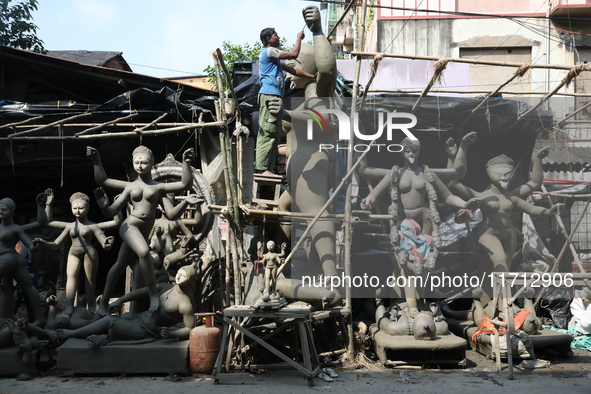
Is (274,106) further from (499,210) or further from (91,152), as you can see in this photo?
(499,210)

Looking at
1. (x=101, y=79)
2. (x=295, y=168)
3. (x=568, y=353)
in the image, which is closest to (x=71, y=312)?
(x=295, y=168)

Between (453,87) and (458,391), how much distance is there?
33.2 feet

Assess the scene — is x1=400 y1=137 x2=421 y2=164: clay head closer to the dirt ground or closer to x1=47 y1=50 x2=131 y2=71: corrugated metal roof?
the dirt ground

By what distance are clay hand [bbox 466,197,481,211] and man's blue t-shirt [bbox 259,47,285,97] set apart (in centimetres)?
316

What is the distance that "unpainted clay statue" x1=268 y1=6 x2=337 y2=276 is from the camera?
8.66 m

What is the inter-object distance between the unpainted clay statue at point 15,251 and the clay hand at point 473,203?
5838 mm

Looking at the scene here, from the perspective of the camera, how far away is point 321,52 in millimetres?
8547

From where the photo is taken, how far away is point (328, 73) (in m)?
8.62

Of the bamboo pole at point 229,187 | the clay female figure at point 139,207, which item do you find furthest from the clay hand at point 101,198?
the bamboo pole at point 229,187

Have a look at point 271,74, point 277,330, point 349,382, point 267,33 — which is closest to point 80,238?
point 277,330

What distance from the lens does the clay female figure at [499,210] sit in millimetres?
9555

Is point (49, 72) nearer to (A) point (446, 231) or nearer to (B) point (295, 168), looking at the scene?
(B) point (295, 168)

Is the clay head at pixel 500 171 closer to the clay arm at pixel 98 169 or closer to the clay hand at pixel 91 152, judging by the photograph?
the clay arm at pixel 98 169

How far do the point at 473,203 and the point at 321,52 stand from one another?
314 centimetres
